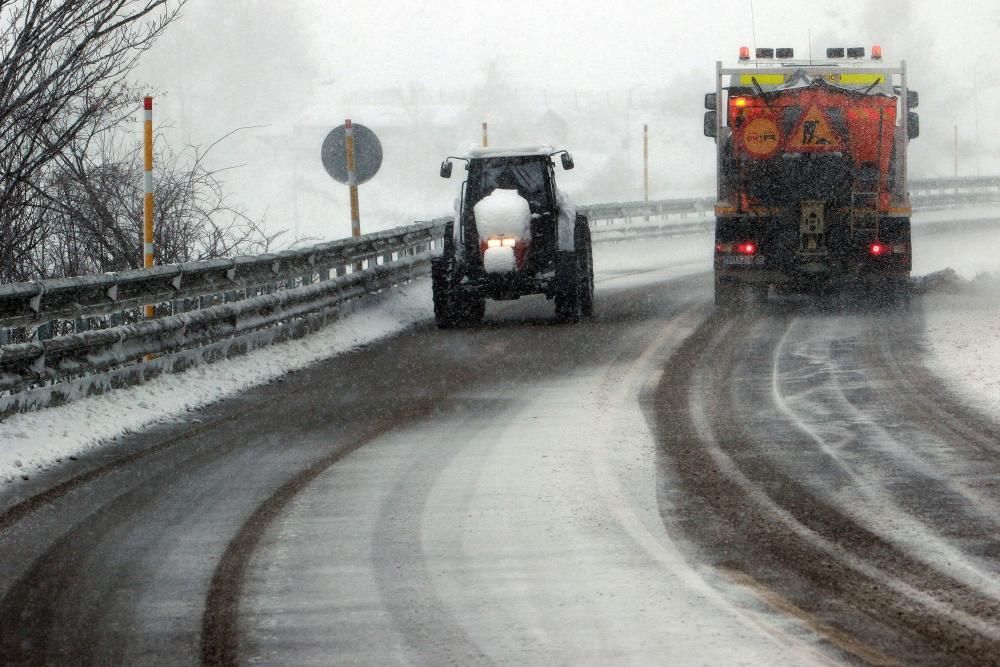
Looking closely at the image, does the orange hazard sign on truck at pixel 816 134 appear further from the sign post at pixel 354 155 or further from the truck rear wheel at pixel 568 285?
the sign post at pixel 354 155

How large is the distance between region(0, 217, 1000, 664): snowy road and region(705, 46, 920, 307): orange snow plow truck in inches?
234

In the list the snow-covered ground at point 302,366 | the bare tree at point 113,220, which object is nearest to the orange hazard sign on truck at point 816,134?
the snow-covered ground at point 302,366

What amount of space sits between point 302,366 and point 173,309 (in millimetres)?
1401

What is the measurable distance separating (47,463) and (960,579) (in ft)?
18.1

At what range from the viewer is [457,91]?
105875 millimetres

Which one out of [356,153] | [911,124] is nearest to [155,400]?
[356,153]

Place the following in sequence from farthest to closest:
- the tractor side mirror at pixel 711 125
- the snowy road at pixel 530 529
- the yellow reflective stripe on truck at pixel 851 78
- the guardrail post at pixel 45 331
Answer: the tractor side mirror at pixel 711 125
the yellow reflective stripe on truck at pixel 851 78
the guardrail post at pixel 45 331
the snowy road at pixel 530 529

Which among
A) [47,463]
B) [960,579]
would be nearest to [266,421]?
[47,463]

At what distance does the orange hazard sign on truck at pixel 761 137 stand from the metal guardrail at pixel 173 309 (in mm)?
4788

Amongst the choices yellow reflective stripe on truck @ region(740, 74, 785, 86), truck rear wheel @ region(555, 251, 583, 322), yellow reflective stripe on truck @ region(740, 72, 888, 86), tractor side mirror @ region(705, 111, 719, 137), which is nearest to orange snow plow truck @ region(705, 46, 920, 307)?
yellow reflective stripe on truck @ region(740, 72, 888, 86)

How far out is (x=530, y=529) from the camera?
658cm

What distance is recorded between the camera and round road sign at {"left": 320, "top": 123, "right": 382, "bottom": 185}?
18.2 meters

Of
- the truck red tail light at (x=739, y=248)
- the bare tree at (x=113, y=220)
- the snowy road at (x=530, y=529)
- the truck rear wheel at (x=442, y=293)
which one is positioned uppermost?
the bare tree at (x=113, y=220)

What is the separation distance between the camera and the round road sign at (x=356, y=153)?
18.2 meters
